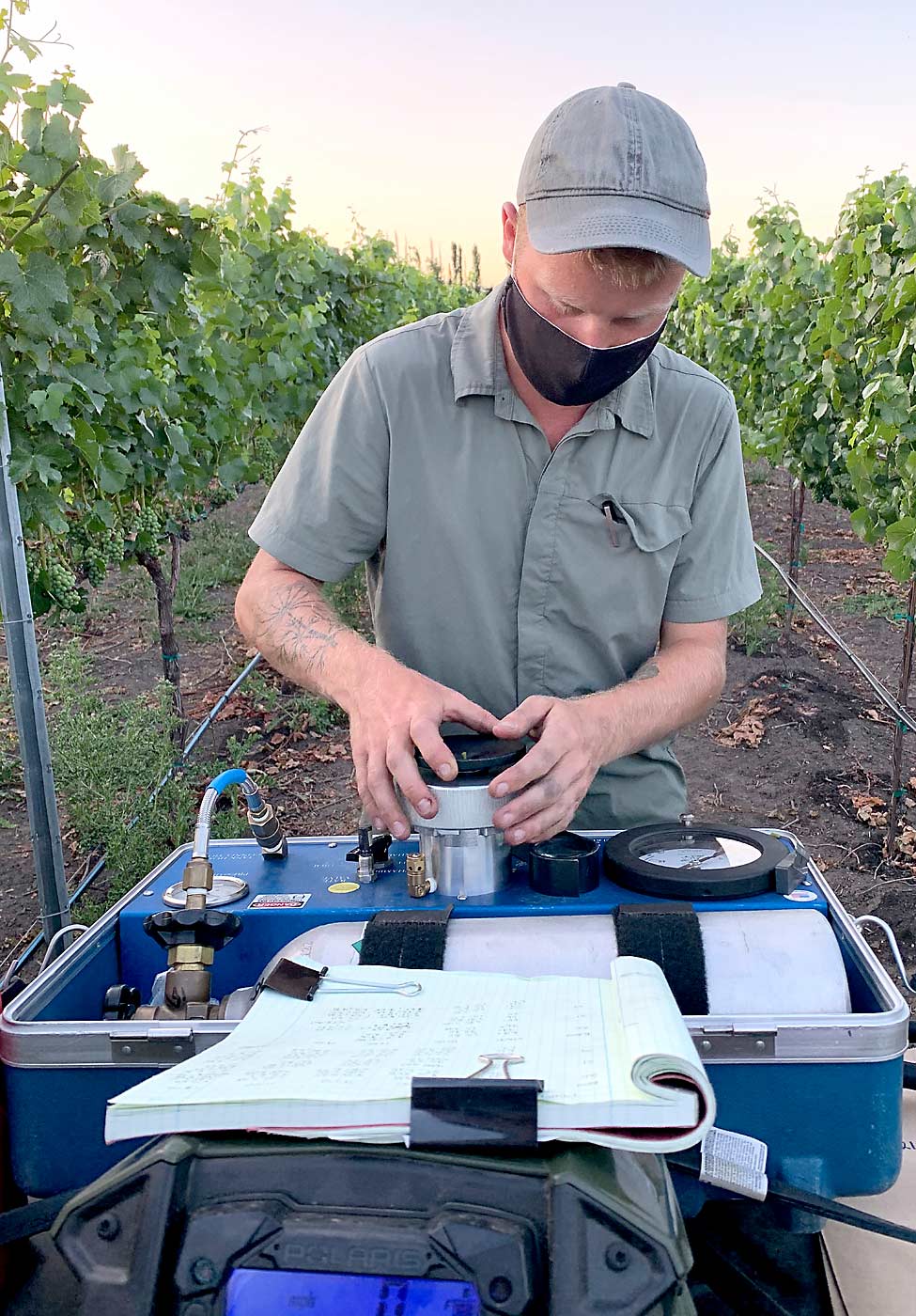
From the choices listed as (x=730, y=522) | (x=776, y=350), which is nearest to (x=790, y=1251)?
(x=730, y=522)

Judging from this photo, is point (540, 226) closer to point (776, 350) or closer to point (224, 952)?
point (224, 952)

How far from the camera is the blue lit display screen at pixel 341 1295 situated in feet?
2.70

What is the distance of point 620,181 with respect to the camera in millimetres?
1668

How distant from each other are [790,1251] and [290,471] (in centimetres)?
146

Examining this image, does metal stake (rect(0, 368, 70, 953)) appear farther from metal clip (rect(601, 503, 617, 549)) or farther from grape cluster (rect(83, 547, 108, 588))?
grape cluster (rect(83, 547, 108, 588))

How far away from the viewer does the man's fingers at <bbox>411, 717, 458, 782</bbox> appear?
1.49m

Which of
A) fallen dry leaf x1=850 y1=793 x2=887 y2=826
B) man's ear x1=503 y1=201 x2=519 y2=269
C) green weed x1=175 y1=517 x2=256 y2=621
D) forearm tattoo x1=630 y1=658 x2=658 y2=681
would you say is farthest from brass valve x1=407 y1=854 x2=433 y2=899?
green weed x1=175 y1=517 x2=256 y2=621

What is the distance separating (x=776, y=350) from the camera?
8.51 meters

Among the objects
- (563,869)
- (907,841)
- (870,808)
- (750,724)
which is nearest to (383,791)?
(563,869)

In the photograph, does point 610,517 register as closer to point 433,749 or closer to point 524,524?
point 524,524

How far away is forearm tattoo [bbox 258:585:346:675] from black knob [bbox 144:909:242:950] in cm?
54

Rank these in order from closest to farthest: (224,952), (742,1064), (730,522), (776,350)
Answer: (742,1064), (224,952), (730,522), (776,350)

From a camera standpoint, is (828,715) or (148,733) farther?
(828,715)

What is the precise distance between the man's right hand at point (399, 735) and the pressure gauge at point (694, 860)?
262 mm
